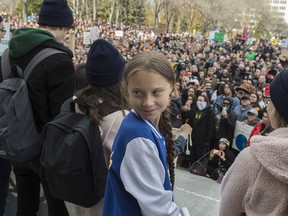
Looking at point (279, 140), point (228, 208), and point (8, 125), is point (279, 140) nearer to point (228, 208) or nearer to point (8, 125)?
point (228, 208)

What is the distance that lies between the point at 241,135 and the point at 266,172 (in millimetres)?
4237

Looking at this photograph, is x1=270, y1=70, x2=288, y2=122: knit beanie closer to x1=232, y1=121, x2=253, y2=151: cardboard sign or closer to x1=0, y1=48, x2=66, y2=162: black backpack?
x1=0, y1=48, x2=66, y2=162: black backpack

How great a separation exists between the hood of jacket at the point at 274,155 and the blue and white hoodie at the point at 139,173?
354 millimetres

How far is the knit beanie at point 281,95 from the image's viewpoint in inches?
47.1

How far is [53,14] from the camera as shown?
2.30 metres

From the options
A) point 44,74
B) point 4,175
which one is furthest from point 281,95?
point 4,175

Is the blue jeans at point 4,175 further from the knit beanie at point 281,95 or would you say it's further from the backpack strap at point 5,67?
the knit beanie at point 281,95

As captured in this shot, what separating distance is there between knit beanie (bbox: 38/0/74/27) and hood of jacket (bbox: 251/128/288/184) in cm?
164

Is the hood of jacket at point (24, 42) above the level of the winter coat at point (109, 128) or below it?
above

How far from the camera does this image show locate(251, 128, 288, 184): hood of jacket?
3.61 ft

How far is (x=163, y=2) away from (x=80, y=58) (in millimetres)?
35797

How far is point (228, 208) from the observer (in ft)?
4.25

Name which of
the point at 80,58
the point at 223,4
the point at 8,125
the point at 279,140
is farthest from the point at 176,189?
the point at 223,4

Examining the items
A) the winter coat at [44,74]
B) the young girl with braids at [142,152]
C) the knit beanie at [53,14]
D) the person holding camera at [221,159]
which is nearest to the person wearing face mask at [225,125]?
the person holding camera at [221,159]
